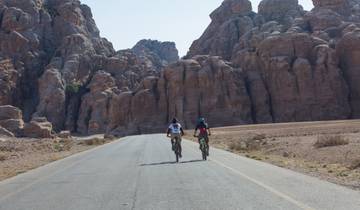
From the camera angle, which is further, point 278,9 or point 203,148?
point 278,9

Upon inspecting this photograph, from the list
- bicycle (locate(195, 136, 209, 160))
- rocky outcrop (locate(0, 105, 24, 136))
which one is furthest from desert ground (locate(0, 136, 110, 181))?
rocky outcrop (locate(0, 105, 24, 136))

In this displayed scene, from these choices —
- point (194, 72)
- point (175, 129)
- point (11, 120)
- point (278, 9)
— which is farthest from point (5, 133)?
point (278, 9)

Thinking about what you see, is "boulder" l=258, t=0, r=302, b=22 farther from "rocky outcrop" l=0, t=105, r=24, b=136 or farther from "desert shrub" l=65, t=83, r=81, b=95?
"rocky outcrop" l=0, t=105, r=24, b=136

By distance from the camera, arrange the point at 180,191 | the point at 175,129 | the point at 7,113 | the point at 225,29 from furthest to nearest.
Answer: the point at 225,29 < the point at 7,113 < the point at 175,129 < the point at 180,191

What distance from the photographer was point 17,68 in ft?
422

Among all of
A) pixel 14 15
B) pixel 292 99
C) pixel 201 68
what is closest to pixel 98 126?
pixel 201 68

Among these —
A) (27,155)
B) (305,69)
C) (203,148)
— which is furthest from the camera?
(305,69)

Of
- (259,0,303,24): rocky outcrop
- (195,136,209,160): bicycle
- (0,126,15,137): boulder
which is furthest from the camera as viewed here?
(259,0,303,24): rocky outcrop

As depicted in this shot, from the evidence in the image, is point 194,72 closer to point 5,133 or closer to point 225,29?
point 225,29

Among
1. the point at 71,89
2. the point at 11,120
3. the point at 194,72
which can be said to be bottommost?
the point at 11,120

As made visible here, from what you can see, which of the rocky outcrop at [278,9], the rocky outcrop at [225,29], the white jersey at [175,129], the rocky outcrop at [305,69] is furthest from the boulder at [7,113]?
the rocky outcrop at [278,9]

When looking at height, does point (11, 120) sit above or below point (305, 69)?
below

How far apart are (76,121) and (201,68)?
32.5 metres

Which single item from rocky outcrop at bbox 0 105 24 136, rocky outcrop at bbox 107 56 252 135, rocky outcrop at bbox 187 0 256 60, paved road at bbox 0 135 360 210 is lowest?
paved road at bbox 0 135 360 210
